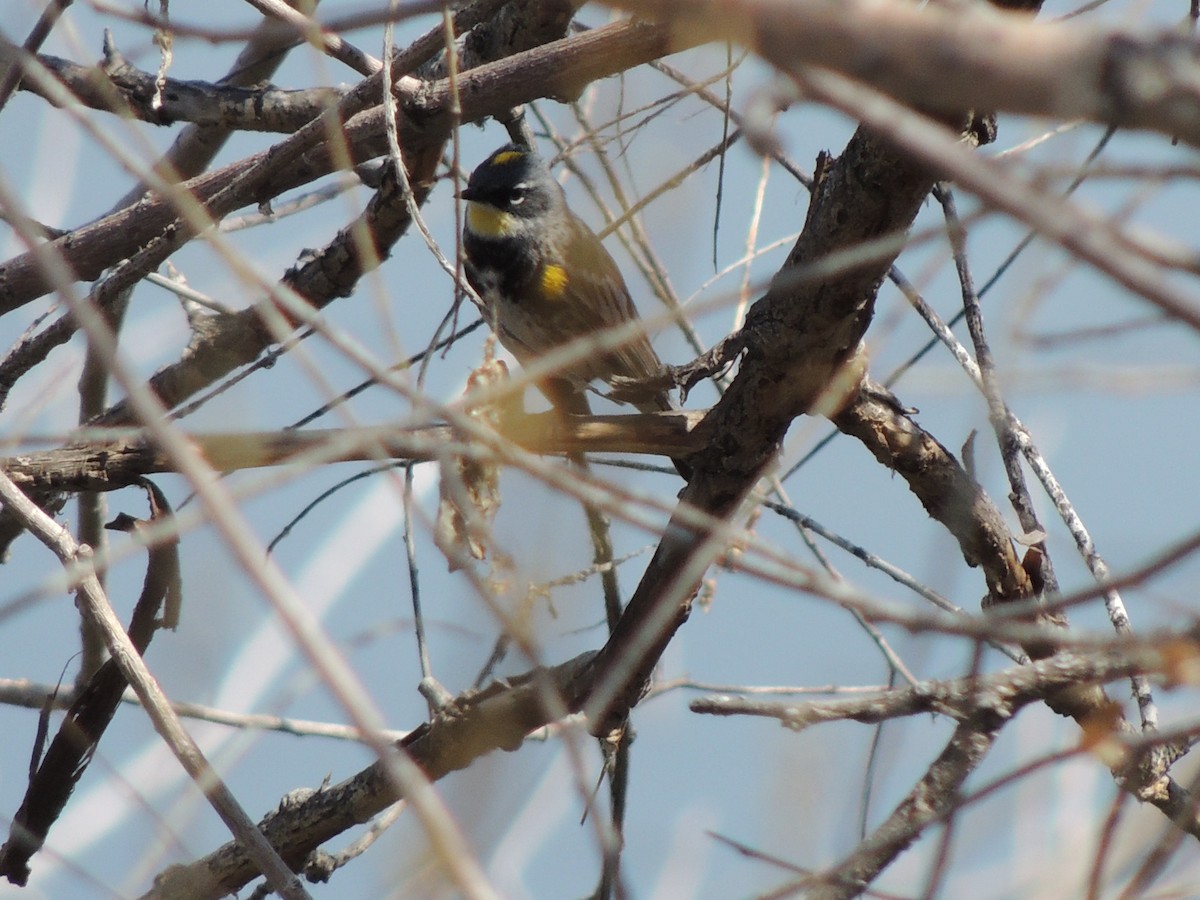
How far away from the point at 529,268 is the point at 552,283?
0.12m

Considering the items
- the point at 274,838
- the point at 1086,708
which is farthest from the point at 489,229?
the point at 1086,708

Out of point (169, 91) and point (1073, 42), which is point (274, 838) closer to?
point (169, 91)

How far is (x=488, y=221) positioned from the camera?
485 cm

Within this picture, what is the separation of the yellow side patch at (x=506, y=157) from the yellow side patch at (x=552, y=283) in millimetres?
479

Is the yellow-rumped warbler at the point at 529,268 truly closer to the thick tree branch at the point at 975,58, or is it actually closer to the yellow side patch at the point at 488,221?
the yellow side patch at the point at 488,221

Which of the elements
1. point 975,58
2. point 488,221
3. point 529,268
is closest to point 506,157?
point 488,221

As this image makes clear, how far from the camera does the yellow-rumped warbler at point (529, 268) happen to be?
479 cm

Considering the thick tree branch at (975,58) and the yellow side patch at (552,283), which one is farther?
the yellow side patch at (552,283)

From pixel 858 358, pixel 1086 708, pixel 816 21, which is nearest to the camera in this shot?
pixel 816 21

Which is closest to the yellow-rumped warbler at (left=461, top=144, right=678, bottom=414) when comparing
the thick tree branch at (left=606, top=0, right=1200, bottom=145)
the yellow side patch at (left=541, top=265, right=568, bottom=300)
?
the yellow side patch at (left=541, top=265, right=568, bottom=300)

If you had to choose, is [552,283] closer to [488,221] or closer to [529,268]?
[529,268]

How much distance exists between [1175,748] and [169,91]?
3.26m

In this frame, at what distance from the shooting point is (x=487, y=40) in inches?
142

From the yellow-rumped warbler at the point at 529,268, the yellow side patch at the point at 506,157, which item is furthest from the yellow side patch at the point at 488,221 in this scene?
the yellow side patch at the point at 506,157
